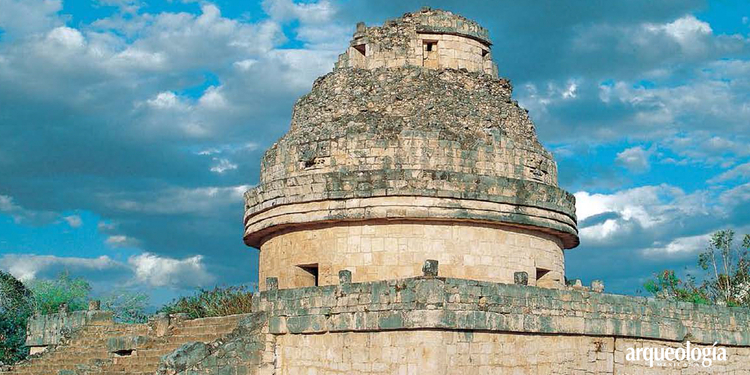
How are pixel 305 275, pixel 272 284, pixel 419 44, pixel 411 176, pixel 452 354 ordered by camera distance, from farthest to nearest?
pixel 419 44
pixel 305 275
pixel 411 176
pixel 272 284
pixel 452 354

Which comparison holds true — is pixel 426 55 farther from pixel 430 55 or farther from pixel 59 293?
pixel 59 293

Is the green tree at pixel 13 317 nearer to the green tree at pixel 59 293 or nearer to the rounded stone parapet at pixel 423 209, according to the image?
the green tree at pixel 59 293

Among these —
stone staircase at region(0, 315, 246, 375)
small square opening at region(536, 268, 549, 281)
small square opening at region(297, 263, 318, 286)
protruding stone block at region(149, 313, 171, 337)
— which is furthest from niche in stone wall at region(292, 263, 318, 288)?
small square opening at region(536, 268, 549, 281)

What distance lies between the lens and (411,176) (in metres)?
18.4

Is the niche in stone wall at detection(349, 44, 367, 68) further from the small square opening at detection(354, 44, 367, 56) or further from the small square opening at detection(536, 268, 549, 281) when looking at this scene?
the small square opening at detection(536, 268, 549, 281)

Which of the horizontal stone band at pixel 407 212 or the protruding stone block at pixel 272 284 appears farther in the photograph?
the horizontal stone band at pixel 407 212

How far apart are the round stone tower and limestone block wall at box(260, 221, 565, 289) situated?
25mm

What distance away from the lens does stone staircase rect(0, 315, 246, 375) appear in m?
18.1

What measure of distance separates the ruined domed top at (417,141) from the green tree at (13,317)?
18720 mm

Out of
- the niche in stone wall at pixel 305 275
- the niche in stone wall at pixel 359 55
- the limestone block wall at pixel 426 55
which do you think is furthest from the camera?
the niche in stone wall at pixel 359 55

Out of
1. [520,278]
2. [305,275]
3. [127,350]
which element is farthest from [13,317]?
[520,278]

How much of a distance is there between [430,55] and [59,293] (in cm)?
2494

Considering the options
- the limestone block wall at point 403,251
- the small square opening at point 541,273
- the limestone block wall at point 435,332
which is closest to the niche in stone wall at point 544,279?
the small square opening at point 541,273

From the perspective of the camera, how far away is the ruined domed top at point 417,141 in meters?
18.5
